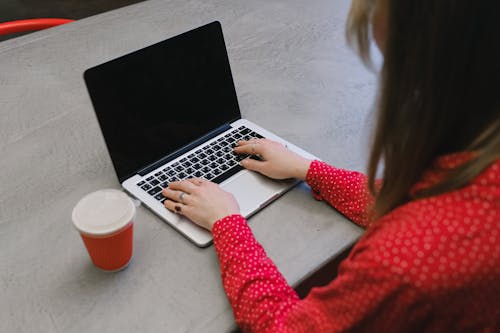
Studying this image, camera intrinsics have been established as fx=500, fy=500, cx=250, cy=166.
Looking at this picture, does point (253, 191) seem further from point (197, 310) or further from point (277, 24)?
point (277, 24)

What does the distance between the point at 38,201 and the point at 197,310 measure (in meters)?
0.38

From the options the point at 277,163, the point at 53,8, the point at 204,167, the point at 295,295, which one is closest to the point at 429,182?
the point at 295,295

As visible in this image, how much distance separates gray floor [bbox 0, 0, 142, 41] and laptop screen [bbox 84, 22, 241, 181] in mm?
2675

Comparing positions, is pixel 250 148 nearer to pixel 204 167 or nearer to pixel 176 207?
pixel 204 167

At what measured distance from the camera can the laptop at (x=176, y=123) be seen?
858 millimetres

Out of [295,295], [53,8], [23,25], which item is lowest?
[295,295]

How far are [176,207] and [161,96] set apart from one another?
9.0 inches

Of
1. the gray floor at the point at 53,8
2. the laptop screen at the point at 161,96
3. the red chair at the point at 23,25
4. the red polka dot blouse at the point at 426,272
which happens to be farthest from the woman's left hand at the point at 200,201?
the gray floor at the point at 53,8

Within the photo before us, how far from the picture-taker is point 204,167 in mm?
930

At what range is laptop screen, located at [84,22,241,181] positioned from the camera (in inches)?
33.9

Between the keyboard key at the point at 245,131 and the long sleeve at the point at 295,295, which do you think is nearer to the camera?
the long sleeve at the point at 295,295

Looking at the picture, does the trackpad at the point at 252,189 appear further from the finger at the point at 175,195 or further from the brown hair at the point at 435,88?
the brown hair at the point at 435,88

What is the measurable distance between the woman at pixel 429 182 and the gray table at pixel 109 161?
10 cm

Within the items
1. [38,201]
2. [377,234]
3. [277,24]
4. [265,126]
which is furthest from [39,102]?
[377,234]
